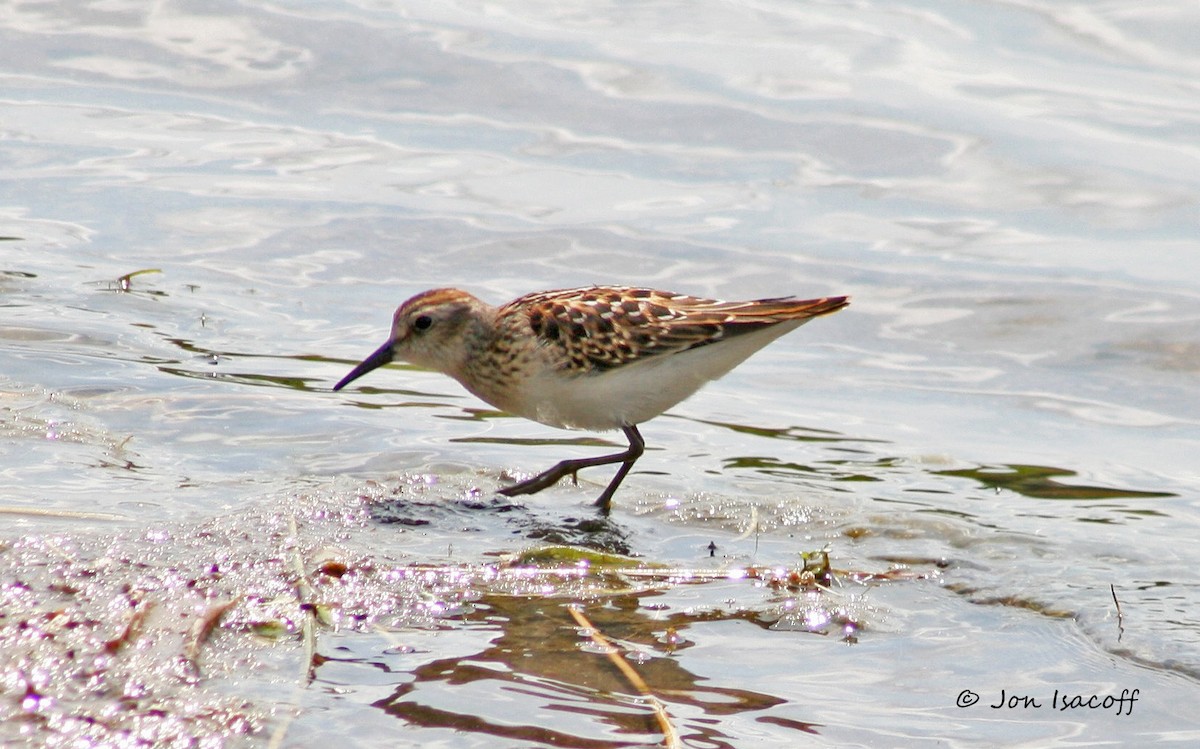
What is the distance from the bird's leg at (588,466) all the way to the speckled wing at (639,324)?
390mm

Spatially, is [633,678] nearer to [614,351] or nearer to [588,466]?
[588,466]

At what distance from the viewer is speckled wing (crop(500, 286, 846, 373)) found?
23.5 ft

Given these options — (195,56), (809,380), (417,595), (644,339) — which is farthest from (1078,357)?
(195,56)

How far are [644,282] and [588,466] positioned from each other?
3997 mm

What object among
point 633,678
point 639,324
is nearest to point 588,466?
point 639,324

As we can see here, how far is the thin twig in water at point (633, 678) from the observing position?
427cm

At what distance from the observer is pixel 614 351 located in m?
7.16

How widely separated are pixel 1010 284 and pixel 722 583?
19.0 ft

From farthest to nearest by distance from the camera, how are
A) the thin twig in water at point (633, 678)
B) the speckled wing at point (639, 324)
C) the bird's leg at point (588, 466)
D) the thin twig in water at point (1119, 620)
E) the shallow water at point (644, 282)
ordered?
the speckled wing at point (639, 324) → the bird's leg at point (588, 466) → the thin twig in water at point (1119, 620) → the shallow water at point (644, 282) → the thin twig in water at point (633, 678)

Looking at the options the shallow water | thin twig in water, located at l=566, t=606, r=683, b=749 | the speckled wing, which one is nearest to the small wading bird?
the speckled wing

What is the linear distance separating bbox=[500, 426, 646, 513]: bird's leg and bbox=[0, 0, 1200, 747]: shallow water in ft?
0.38

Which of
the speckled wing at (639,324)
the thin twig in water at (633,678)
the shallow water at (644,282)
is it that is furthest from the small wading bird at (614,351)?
the thin twig in water at (633,678)

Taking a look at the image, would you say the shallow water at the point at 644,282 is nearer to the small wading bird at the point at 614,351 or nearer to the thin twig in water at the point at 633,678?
the thin twig in water at the point at 633,678

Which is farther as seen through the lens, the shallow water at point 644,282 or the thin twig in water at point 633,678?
the shallow water at point 644,282
